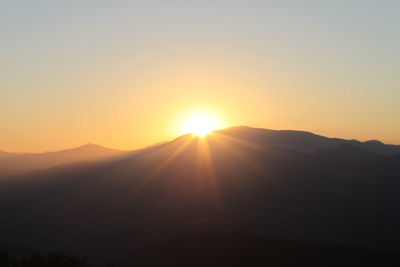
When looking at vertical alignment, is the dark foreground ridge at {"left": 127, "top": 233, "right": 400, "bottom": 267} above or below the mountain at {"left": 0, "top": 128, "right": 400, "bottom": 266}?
below

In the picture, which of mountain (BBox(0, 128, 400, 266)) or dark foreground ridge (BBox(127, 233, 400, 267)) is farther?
mountain (BBox(0, 128, 400, 266))

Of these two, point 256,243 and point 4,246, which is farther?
point 4,246

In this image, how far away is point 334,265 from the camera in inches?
2240

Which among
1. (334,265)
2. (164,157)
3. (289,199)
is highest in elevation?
(164,157)

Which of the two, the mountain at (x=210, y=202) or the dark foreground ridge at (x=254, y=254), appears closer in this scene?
the dark foreground ridge at (x=254, y=254)

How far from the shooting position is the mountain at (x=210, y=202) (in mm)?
84750

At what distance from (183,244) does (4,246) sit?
30.7m

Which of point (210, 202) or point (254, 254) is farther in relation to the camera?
point (210, 202)

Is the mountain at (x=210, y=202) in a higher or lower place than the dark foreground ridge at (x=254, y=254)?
higher

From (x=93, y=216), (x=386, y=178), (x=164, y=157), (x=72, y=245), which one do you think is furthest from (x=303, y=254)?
(x=164, y=157)

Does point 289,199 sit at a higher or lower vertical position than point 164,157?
lower

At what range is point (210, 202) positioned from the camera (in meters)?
109

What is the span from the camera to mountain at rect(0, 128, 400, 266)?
84.8 m

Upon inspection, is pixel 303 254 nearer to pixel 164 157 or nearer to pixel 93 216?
pixel 93 216
